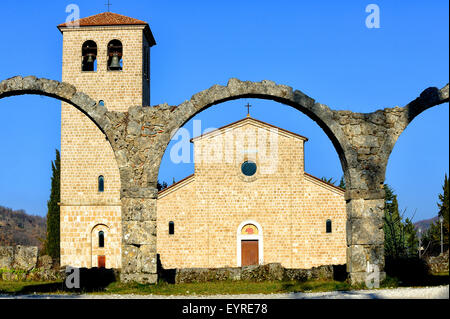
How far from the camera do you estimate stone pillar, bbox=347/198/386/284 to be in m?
11.8

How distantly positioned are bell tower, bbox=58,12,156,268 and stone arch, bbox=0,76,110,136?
14.1 m

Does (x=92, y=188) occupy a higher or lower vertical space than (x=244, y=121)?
lower

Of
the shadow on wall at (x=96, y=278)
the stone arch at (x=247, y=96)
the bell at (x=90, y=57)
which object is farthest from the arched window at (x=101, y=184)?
the stone arch at (x=247, y=96)

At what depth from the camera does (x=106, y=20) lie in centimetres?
2811

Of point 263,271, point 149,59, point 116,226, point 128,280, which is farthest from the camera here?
point 149,59

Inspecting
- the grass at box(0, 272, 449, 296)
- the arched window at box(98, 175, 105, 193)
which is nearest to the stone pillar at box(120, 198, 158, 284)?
the grass at box(0, 272, 449, 296)

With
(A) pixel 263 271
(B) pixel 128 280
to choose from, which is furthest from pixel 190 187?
(B) pixel 128 280

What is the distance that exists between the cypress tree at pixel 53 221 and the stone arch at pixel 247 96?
1937 centimetres

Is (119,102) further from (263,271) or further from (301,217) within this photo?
(263,271)

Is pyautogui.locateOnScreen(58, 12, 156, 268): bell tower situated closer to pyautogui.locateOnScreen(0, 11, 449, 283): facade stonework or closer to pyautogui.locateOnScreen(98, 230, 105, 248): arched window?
A: pyautogui.locateOnScreen(98, 230, 105, 248): arched window

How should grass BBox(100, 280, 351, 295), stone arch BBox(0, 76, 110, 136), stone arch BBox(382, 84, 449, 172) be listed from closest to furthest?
grass BBox(100, 280, 351, 295), stone arch BBox(0, 76, 110, 136), stone arch BBox(382, 84, 449, 172)

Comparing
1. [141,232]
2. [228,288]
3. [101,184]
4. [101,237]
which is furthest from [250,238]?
[141,232]

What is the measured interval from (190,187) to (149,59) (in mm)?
7496

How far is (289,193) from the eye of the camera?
2692 cm
